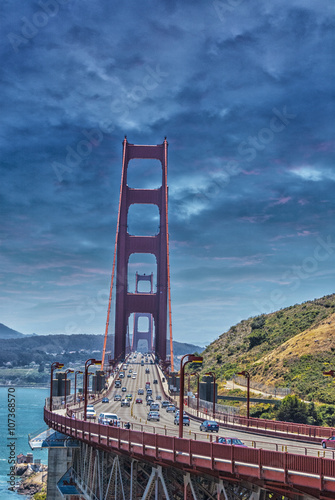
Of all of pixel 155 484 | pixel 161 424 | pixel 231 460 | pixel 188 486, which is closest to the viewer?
pixel 231 460

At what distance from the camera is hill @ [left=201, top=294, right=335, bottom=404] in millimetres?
78538

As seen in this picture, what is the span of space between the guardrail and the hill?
155ft

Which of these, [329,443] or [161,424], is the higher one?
[329,443]

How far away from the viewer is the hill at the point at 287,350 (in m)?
78.5

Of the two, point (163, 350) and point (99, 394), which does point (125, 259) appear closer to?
point (163, 350)

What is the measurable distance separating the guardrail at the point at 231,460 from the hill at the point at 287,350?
47.4m

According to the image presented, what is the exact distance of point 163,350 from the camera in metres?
114

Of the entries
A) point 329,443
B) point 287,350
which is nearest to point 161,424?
point 329,443

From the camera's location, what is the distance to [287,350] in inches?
3696

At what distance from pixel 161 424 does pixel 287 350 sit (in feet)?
175

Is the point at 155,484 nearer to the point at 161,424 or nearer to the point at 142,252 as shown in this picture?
the point at 161,424

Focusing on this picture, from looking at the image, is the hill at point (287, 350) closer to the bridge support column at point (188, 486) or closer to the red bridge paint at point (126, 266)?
the red bridge paint at point (126, 266)

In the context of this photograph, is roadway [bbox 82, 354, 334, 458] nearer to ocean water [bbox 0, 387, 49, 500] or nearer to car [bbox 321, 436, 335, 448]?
car [bbox 321, 436, 335, 448]

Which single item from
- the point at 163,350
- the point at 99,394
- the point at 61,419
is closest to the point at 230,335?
the point at 163,350
